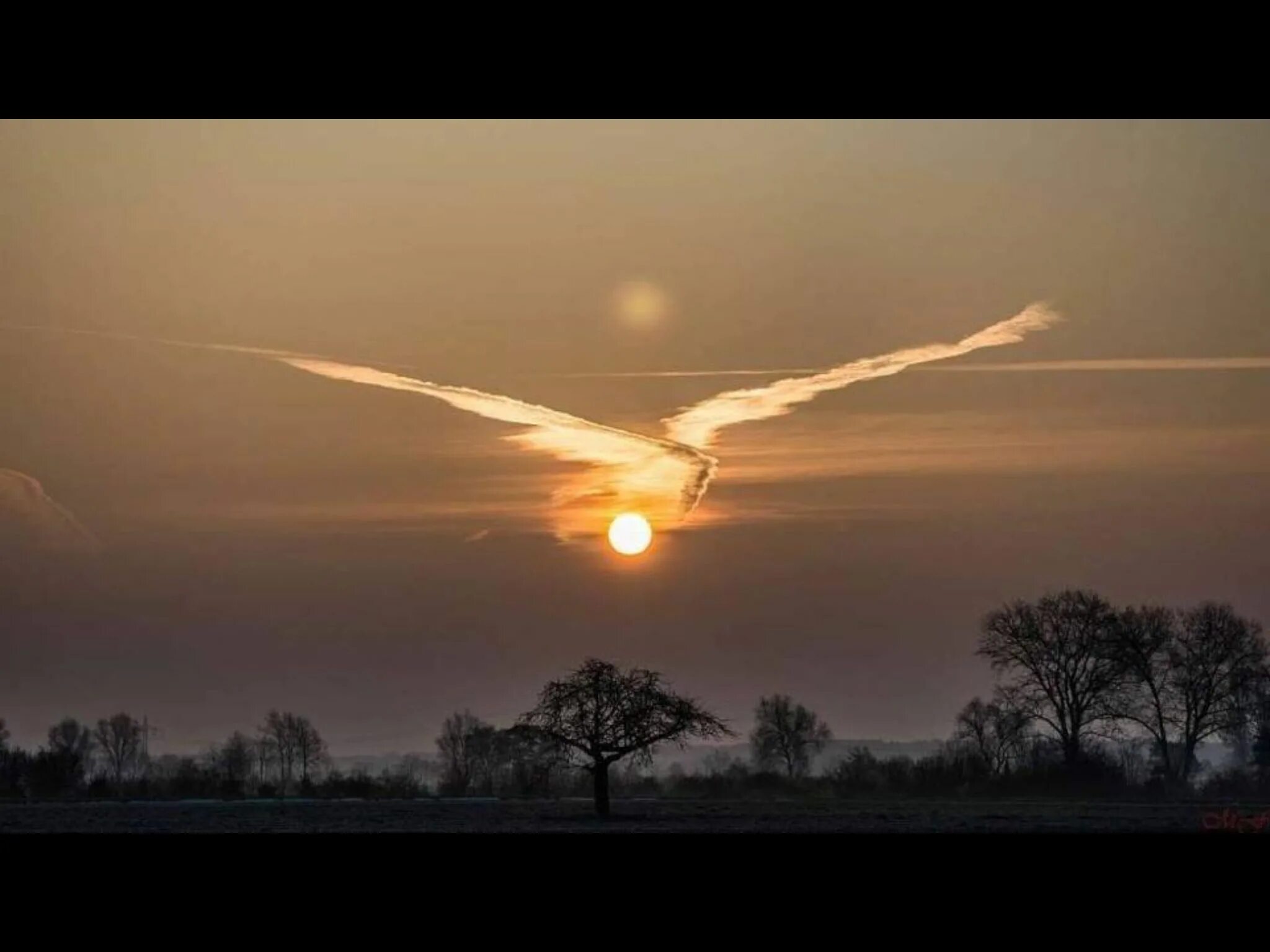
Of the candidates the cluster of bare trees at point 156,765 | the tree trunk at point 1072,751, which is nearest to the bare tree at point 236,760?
the cluster of bare trees at point 156,765

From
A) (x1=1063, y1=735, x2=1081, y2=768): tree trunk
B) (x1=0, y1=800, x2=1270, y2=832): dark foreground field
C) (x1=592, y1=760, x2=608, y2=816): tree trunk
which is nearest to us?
(x1=0, y1=800, x2=1270, y2=832): dark foreground field

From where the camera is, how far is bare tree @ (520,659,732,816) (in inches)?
699

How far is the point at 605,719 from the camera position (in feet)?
58.3

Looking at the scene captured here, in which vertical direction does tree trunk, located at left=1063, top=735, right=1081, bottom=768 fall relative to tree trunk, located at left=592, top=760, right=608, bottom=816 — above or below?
above

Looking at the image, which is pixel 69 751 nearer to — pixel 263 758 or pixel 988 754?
pixel 263 758

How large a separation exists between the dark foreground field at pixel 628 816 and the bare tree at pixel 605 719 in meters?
0.64

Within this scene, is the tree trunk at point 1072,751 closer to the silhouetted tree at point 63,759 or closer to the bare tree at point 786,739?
the bare tree at point 786,739

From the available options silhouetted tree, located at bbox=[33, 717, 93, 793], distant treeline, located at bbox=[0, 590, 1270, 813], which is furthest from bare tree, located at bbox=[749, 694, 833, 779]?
silhouetted tree, located at bbox=[33, 717, 93, 793]

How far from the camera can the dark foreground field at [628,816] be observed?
1491 cm

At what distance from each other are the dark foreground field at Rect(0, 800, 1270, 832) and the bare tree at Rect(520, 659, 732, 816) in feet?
2.11

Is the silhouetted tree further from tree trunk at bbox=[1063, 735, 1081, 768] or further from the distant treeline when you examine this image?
tree trunk at bbox=[1063, 735, 1081, 768]

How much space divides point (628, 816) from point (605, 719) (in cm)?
108

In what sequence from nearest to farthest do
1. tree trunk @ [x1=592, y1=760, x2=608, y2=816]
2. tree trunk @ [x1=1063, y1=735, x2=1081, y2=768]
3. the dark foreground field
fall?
1. the dark foreground field
2. tree trunk @ [x1=592, y1=760, x2=608, y2=816]
3. tree trunk @ [x1=1063, y1=735, x2=1081, y2=768]
